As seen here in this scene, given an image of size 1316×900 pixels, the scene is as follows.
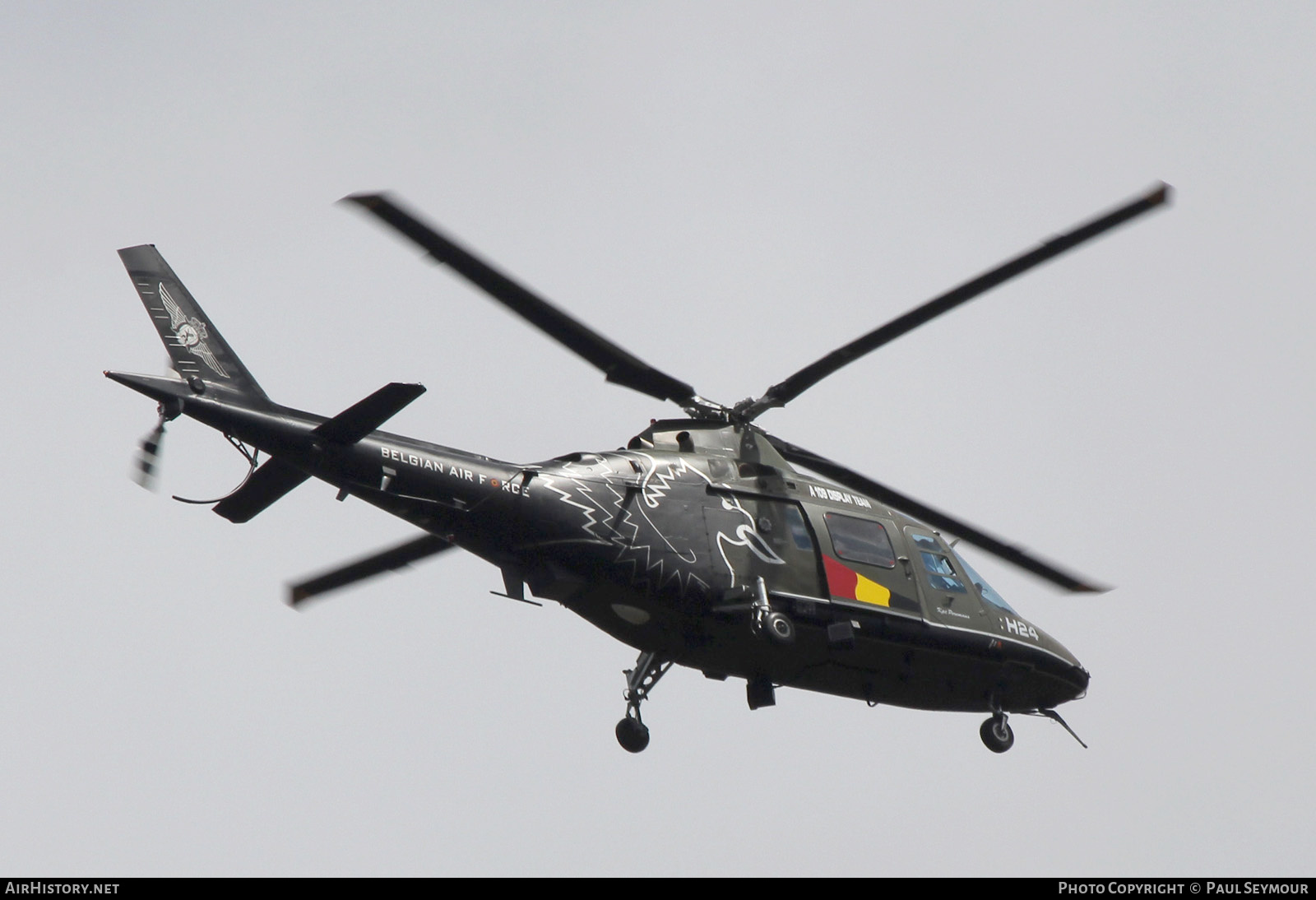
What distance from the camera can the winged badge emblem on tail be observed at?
17.2 m

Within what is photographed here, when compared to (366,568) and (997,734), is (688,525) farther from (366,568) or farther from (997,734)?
(997,734)

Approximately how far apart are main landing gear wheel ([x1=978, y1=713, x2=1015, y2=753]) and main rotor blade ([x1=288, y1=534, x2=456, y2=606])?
7741 mm

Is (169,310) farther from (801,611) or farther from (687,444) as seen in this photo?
(801,611)

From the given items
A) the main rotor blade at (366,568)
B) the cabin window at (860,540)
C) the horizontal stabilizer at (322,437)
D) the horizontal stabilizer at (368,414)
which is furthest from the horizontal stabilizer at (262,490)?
the cabin window at (860,540)

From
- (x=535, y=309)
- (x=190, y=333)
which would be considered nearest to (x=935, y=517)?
(x=535, y=309)

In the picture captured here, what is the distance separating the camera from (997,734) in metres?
21.5

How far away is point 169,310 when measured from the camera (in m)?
17.4

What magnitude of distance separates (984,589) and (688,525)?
4.94 meters

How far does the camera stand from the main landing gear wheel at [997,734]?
70.4 ft

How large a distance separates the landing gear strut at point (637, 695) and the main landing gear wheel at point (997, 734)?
497 cm

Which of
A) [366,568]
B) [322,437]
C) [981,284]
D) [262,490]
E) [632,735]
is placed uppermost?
[981,284]

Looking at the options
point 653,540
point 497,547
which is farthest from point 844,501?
point 497,547

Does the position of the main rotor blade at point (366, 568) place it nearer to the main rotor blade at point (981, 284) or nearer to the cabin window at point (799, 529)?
the cabin window at point (799, 529)
